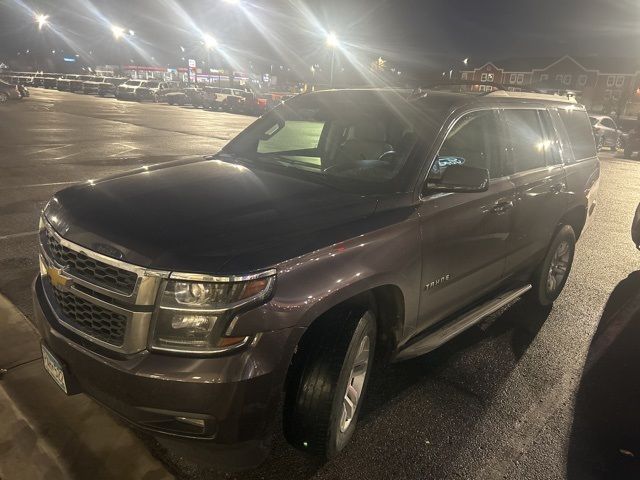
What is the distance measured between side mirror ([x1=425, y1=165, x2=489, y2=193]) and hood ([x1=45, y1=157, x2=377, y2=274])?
485mm

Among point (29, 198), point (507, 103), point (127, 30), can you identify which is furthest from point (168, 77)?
point (507, 103)

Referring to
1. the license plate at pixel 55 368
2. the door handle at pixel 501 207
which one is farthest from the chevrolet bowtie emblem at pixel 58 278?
the door handle at pixel 501 207

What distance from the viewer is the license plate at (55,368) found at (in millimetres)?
2262

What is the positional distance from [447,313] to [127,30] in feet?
260

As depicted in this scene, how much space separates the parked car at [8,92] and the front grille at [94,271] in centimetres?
3158

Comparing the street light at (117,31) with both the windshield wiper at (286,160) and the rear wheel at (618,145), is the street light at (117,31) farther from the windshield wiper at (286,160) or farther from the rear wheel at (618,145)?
the windshield wiper at (286,160)

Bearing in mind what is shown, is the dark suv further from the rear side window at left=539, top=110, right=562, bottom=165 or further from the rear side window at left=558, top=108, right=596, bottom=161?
the rear side window at left=558, top=108, right=596, bottom=161

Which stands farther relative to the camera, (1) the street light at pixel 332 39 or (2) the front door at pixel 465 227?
(1) the street light at pixel 332 39

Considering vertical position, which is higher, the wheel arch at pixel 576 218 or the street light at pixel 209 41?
the street light at pixel 209 41

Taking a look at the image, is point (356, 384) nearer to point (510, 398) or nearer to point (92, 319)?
point (510, 398)

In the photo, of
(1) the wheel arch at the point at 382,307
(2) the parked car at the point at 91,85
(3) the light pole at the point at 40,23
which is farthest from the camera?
(3) the light pole at the point at 40,23

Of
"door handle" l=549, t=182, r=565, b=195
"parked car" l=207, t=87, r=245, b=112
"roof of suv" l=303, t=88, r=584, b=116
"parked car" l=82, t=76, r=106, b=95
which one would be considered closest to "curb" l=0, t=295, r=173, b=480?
"roof of suv" l=303, t=88, r=584, b=116

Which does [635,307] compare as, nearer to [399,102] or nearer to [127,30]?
[399,102]

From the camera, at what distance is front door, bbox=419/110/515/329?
286 cm
